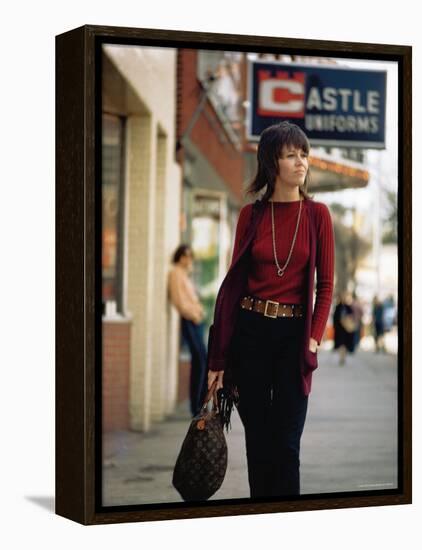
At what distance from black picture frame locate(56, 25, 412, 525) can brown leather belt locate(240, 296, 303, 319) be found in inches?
37.6

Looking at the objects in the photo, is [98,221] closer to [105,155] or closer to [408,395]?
[105,155]

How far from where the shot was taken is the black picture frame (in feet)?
38.1

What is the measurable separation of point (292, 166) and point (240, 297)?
2.85 ft

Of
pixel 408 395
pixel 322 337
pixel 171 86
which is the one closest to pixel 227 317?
pixel 322 337

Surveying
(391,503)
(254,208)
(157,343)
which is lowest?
(391,503)

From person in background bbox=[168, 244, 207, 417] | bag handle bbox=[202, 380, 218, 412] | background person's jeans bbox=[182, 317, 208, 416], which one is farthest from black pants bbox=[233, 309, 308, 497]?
person in background bbox=[168, 244, 207, 417]

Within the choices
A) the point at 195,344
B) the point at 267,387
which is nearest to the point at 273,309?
the point at 267,387

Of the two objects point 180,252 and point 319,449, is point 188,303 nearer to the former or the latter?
point 180,252

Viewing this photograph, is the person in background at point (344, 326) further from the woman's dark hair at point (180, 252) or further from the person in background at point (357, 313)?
the woman's dark hair at point (180, 252)

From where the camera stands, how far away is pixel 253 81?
1258 centimetres

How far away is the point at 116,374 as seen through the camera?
12781mm

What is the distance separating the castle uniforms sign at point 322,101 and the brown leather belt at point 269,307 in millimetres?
1074

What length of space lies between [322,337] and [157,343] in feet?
7.36

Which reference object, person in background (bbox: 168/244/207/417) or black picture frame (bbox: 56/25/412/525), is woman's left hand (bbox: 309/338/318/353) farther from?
person in background (bbox: 168/244/207/417)
